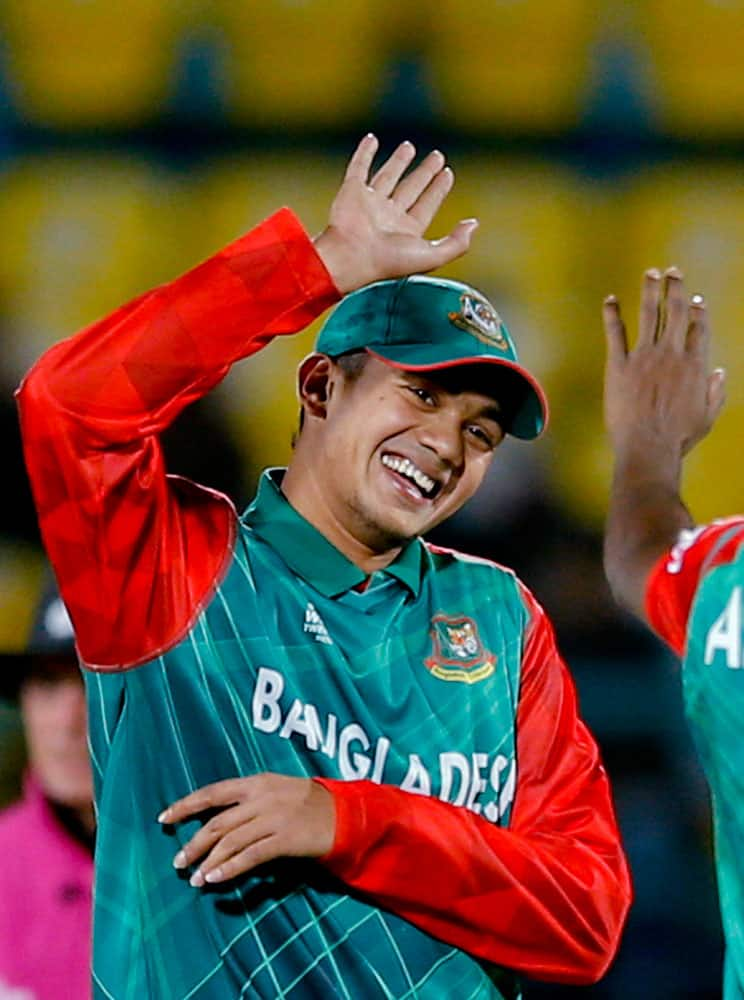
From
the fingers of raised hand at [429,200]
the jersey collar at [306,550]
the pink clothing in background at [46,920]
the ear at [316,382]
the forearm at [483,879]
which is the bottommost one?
the pink clothing in background at [46,920]

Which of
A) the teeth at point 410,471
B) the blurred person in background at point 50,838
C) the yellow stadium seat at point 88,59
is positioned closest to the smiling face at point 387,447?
the teeth at point 410,471

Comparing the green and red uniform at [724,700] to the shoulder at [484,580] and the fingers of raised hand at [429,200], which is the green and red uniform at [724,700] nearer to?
the shoulder at [484,580]

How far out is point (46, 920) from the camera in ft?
8.82

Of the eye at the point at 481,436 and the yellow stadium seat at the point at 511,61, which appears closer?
the eye at the point at 481,436

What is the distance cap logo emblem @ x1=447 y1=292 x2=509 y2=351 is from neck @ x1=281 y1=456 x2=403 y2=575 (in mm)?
262

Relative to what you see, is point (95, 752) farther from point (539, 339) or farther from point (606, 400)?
point (539, 339)

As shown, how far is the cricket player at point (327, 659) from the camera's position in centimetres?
180

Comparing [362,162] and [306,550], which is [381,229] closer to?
[362,162]

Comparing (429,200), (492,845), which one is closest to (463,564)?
(492,845)

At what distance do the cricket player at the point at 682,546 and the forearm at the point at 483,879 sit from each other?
0.56 feet

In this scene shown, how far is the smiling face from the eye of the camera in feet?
6.65

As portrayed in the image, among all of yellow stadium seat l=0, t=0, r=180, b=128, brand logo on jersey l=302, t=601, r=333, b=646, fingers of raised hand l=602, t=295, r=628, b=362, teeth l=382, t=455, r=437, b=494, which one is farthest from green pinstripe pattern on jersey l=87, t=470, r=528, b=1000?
yellow stadium seat l=0, t=0, r=180, b=128

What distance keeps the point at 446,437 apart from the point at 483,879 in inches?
20.5

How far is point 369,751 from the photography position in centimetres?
196
